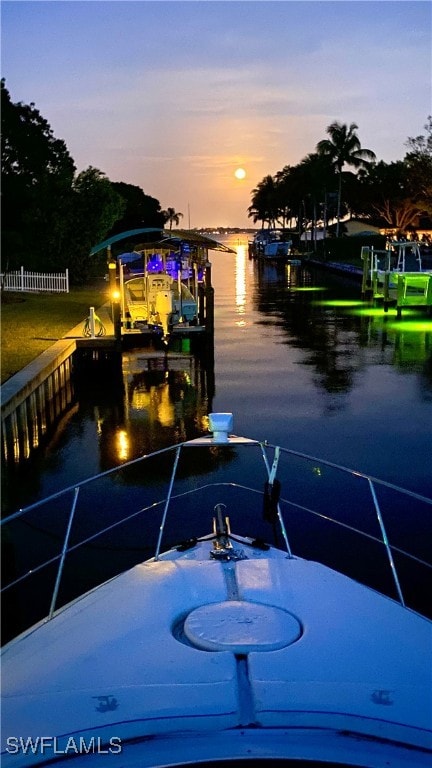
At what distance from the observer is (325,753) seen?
3.02 meters

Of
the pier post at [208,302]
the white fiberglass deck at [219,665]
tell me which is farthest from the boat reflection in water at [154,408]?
the white fiberglass deck at [219,665]

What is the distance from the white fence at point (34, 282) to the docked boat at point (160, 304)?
1290cm

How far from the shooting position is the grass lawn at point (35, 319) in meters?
15.9

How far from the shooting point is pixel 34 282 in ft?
108

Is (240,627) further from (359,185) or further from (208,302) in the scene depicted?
(359,185)

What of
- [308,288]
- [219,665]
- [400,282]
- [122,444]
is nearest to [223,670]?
[219,665]

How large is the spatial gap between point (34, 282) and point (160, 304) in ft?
50.7

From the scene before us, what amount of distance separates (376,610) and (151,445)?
334 inches

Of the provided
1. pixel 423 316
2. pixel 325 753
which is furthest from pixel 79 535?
pixel 423 316

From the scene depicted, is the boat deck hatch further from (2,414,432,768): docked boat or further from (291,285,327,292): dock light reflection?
(291,285,327,292): dock light reflection

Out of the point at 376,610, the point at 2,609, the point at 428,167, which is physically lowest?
the point at 2,609

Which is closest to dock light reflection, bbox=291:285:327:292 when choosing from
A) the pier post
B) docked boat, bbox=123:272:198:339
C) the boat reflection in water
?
the pier post

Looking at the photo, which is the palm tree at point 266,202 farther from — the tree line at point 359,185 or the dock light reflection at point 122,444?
the dock light reflection at point 122,444

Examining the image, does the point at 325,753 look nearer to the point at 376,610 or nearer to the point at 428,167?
the point at 376,610
